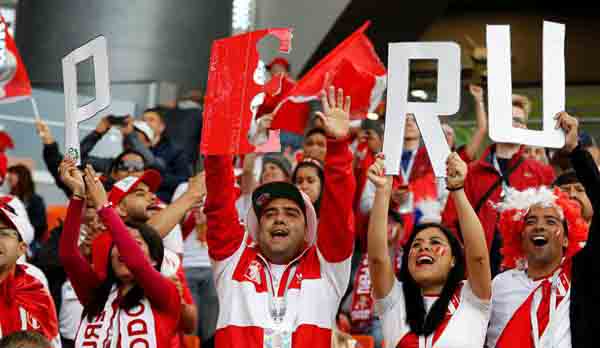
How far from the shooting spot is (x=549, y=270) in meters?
5.66

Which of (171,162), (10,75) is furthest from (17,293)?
(171,162)

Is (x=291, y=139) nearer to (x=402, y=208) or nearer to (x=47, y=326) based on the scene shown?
(x=402, y=208)

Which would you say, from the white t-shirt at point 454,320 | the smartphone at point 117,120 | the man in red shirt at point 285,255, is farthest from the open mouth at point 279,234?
the smartphone at point 117,120

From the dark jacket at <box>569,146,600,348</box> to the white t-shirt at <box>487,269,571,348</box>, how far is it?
0.28 ft

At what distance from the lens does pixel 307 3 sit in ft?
46.1

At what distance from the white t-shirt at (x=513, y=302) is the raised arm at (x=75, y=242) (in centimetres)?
203

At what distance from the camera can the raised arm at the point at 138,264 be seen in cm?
547

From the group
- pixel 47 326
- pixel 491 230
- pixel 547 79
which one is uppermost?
pixel 547 79

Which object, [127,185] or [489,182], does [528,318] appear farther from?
[127,185]

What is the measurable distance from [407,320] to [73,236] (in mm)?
1772

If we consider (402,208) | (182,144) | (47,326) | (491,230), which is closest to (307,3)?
(182,144)

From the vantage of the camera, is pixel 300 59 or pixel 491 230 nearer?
pixel 491 230

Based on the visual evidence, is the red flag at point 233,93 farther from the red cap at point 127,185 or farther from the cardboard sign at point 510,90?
the red cap at point 127,185

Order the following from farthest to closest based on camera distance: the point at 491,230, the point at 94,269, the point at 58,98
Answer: the point at 58,98
the point at 491,230
the point at 94,269
